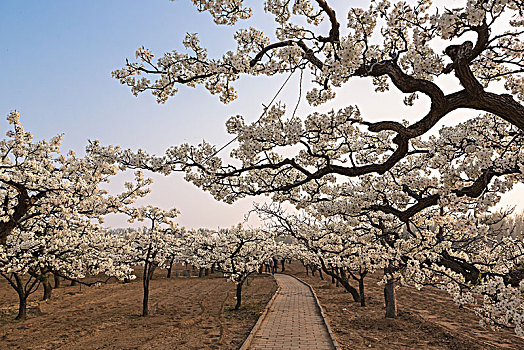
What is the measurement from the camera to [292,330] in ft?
40.0

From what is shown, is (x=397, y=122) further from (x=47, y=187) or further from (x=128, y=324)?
(x=128, y=324)

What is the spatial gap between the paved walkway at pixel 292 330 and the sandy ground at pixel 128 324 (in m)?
0.75

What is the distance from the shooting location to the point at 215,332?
12766 mm

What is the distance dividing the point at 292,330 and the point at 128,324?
286 inches

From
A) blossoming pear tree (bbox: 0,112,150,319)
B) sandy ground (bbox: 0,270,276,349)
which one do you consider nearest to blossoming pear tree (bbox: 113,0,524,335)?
blossoming pear tree (bbox: 0,112,150,319)

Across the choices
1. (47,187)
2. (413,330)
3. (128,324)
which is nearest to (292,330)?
(413,330)

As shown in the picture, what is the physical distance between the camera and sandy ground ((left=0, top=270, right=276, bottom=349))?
11.4 metres

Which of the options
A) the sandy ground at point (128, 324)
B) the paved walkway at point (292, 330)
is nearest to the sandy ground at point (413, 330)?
the paved walkway at point (292, 330)

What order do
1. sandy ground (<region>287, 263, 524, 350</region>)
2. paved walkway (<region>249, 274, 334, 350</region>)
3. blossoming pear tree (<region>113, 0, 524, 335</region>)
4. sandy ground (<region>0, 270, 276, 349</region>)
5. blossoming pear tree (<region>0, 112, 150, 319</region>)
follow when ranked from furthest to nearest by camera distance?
sandy ground (<region>287, 263, 524, 350</region>) < sandy ground (<region>0, 270, 276, 349</region>) < paved walkway (<region>249, 274, 334, 350</region>) < blossoming pear tree (<region>0, 112, 150, 319</region>) < blossoming pear tree (<region>113, 0, 524, 335</region>)

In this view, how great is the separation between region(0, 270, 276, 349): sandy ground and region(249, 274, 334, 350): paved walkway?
747 millimetres

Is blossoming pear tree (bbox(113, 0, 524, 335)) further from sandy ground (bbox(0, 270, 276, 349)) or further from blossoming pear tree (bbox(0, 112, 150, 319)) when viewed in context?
sandy ground (bbox(0, 270, 276, 349))

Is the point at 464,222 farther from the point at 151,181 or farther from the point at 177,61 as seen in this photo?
the point at 151,181

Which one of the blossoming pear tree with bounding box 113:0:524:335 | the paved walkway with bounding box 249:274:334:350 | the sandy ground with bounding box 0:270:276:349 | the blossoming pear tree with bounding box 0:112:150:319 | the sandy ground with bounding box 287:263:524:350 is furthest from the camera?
the sandy ground with bounding box 287:263:524:350

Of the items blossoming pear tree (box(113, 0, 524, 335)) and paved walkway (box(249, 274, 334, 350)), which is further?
paved walkway (box(249, 274, 334, 350))
